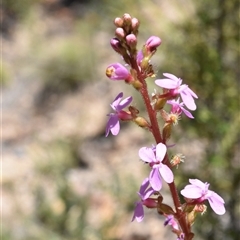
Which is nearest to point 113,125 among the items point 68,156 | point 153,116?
point 153,116

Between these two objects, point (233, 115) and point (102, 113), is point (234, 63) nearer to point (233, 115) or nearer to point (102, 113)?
point (233, 115)

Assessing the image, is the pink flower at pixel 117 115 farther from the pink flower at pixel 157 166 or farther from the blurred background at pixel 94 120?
the blurred background at pixel 94 120

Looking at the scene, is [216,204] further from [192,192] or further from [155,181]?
[155,181]

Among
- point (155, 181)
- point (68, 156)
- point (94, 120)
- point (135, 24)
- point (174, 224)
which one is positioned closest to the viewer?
point (155, 181)

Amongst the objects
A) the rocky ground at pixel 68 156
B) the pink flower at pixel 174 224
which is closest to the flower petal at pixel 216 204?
the pink flower at pixel 174 224

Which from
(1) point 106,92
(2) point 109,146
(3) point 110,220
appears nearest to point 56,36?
(1) point 106,92
